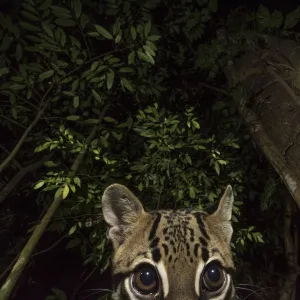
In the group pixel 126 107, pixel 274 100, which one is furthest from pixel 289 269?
pixel 126 107

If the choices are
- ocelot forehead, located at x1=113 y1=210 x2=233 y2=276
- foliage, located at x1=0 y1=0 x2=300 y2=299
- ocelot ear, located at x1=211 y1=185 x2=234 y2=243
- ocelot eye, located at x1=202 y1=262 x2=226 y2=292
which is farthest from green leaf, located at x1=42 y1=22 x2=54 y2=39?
ocelot eye, located at x1=202 y1=262 x2=226 y2=292

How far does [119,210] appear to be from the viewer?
2.18m

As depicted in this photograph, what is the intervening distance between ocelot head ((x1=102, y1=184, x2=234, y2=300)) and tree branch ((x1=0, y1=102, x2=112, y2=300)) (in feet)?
1.26

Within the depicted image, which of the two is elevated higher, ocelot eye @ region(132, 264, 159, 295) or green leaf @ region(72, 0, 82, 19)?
green leaf @ region(72, 0, 82, 19)

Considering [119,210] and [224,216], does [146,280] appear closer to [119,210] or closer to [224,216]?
[119,210]

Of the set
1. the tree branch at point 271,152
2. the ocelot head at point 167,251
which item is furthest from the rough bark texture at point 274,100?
the ocelot head at point 167,251

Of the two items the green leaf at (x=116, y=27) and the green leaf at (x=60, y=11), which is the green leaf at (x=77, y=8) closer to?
the green leaf at (x=60, y=11)

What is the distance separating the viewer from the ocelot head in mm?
2008

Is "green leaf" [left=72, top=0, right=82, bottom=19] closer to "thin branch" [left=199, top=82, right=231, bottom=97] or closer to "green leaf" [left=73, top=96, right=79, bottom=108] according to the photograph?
"green leaf" [left=73, top=96, right=79, bottom=108]

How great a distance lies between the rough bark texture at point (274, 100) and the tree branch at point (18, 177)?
118 cm

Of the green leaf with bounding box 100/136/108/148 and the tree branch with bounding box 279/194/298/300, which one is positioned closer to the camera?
the green leaf with bounding box 100/136/108/148

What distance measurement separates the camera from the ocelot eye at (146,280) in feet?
6.59

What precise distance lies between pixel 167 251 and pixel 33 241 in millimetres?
692

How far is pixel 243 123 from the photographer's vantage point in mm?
3045
